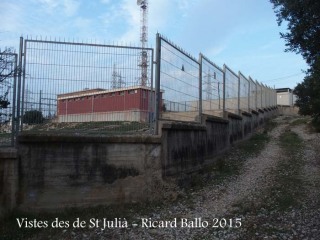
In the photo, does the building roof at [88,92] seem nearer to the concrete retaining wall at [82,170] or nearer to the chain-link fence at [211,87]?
the concrete retaining wall at [82,170]

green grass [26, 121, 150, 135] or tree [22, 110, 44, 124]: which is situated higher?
tree [22, 110, 44, 124]

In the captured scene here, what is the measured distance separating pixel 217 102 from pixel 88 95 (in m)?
6.91

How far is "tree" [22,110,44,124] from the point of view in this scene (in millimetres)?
8156

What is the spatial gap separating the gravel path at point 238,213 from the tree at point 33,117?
102 inches

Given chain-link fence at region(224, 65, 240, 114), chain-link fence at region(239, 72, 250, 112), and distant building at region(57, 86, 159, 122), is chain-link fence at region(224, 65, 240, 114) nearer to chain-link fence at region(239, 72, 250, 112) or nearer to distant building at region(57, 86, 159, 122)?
chain-link fence at region(239, 72, 250, 112)

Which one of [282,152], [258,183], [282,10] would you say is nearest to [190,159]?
[258,183]

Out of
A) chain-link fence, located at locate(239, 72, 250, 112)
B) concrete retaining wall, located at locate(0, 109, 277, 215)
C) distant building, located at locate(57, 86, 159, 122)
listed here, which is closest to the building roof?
distant building, located at locate(57, 86, 159, 122)

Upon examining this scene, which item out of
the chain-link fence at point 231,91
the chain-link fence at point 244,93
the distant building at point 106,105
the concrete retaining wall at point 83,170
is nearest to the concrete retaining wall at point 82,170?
the concrete retaining wall at point 83,170

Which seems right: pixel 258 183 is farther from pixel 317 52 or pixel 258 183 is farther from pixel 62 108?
pixel 62 108

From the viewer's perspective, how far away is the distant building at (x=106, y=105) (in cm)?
872

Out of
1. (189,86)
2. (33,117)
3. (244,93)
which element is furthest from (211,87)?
(244,93)

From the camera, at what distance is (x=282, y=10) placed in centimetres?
939

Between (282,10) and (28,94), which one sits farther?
(282,10)

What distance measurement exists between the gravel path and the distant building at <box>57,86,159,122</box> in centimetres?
231
